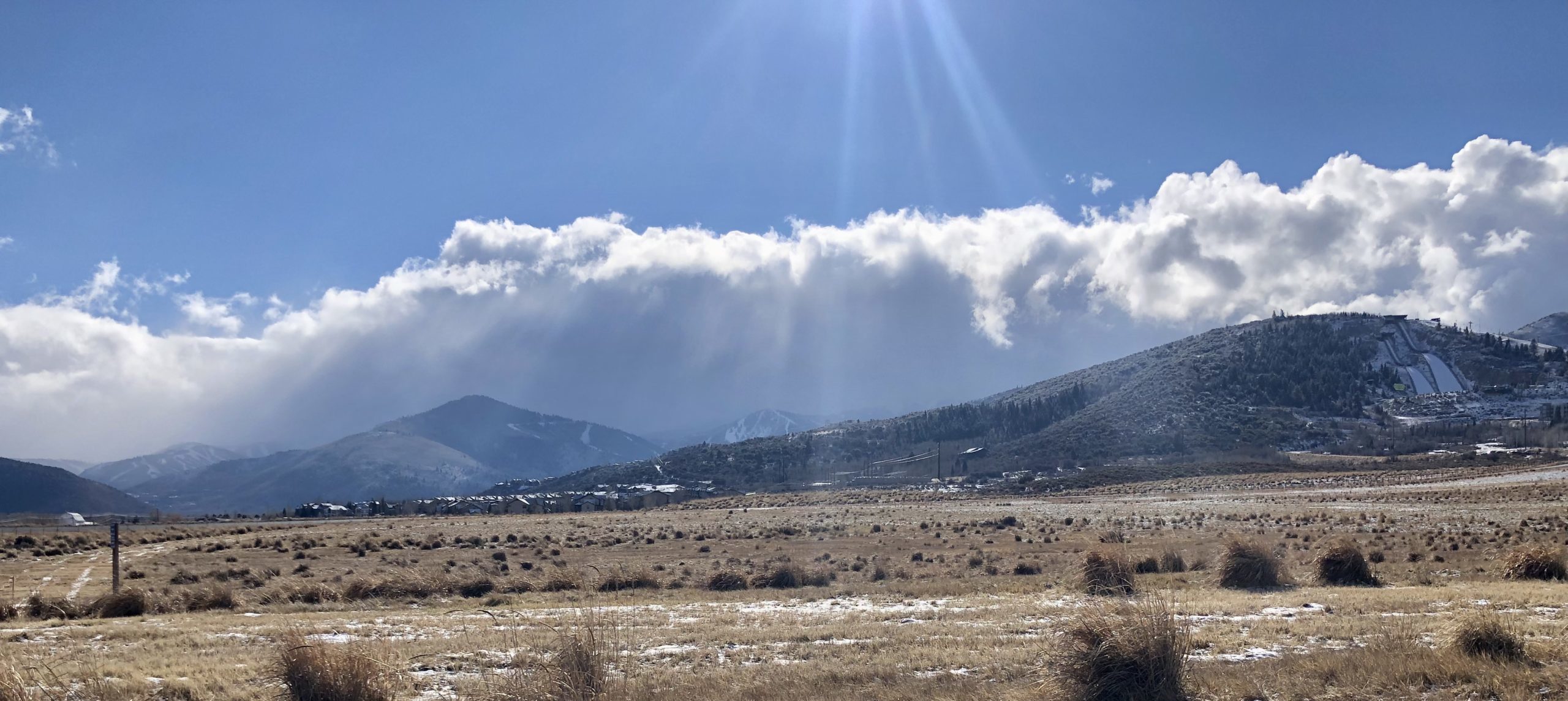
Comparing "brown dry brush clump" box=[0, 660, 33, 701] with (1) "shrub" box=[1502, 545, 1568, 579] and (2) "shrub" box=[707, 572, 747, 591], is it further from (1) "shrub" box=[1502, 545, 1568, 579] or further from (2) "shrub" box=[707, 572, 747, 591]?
(1) "shrub" box=[1502, 545, 1568, 579]

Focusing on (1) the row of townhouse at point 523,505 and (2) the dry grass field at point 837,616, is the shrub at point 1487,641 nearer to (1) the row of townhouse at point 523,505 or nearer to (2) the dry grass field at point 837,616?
(2) the dry grass field at point 837,616

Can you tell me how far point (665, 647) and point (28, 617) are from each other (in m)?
16.3

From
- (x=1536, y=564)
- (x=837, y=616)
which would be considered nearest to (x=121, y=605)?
(x=837, y=616)

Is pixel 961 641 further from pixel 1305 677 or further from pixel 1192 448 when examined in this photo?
pixel 1192 448

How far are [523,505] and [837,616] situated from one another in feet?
435

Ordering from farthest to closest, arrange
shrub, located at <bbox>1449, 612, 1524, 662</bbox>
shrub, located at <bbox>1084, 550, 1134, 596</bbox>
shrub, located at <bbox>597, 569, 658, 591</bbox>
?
shrub, located at <bbox>597, 569, 658, 591</bbox>
shrub, located at <bbox>1084, 550, 1134, 596</bbox>
shrub, located at <bbox>1449, 612, 1524, 662</bbox>

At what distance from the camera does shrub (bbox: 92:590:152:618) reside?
19.3 m

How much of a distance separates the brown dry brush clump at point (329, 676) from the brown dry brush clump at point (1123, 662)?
6766 millimetres

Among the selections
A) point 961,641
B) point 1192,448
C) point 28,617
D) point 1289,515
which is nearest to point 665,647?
point 961,641

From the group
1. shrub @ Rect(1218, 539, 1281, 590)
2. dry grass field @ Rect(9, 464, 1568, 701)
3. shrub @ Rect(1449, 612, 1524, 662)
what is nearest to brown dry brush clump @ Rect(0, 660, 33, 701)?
dry grass field @ Rect(9, 464, 1568, 701)

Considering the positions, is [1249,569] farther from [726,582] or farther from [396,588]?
[396,588]

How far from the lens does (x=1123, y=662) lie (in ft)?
26.6

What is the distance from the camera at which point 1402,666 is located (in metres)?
8.53

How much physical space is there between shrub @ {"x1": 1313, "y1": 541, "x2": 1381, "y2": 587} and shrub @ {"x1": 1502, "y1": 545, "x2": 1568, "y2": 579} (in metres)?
2.62
